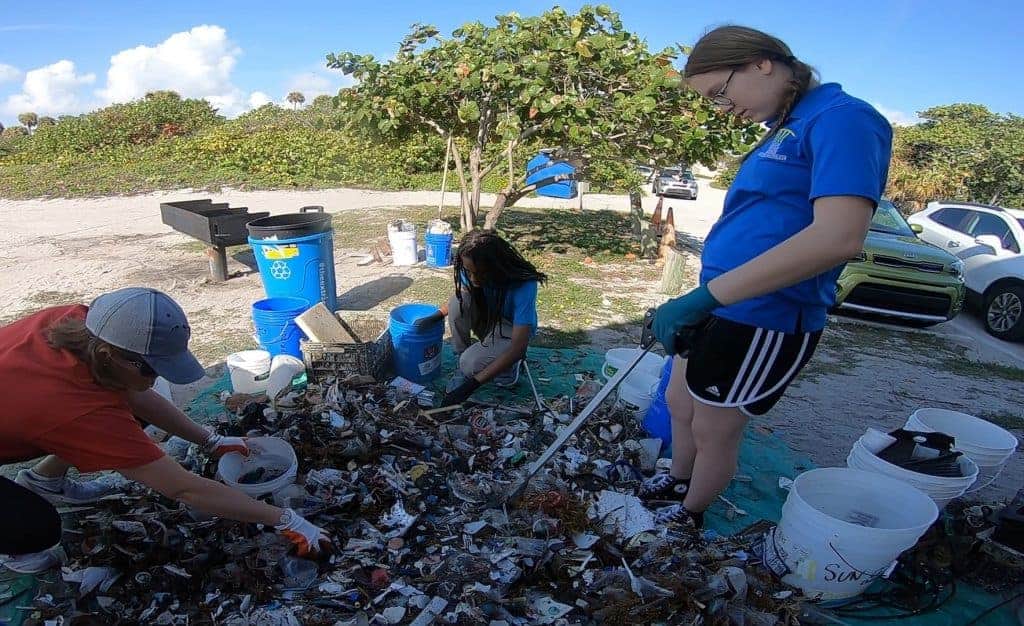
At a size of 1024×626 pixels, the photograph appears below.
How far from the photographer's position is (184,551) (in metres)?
2.40

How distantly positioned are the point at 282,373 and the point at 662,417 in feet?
8.41

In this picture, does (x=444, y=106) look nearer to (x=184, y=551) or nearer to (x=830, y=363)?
(x=830, y=363)

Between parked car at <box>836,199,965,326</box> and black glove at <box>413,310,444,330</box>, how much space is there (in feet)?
18.1

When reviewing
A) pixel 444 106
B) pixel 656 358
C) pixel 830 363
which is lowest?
pixel 830 363

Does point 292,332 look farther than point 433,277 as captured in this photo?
No

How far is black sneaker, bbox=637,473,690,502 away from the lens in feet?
9.49

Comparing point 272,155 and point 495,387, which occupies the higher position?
point 272,155

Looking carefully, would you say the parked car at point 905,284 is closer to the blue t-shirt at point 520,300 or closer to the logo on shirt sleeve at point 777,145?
the blue t-shirt at point 520,300

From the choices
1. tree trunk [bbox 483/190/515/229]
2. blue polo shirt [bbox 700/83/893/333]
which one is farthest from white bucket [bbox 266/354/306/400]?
tree trunk [bbox 483/190/515/229]

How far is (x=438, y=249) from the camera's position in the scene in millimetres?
8047

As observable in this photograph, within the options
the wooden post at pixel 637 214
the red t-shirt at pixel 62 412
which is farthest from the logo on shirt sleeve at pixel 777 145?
the wooden post at pixel 637 214

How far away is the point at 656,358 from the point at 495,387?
1235 mm

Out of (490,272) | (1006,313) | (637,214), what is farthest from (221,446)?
(1006,313)

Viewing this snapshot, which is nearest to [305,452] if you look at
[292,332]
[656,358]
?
[292,332]
